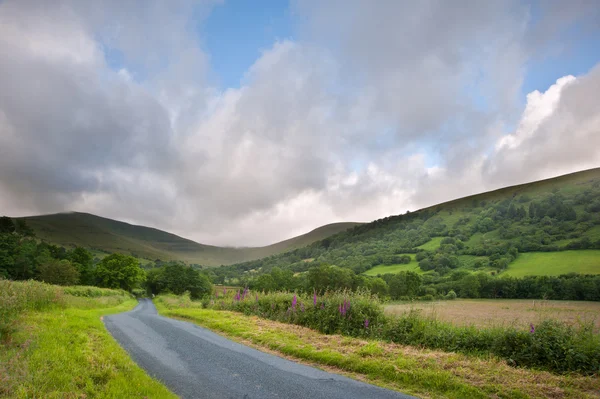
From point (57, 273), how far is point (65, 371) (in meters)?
72.9

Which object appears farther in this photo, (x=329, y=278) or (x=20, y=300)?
(x=329, y=278)

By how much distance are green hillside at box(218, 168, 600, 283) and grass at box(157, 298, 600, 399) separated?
76.0 meters

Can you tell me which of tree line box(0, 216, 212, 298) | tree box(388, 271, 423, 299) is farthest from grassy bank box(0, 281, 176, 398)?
tree box(388, 271, 423, 299)

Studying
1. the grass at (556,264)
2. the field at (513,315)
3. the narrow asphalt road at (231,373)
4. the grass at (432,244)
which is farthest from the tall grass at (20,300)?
the grass at (432,244)

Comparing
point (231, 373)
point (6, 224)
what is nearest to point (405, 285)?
point (231, 373)

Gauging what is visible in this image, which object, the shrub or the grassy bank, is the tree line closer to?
the shrub

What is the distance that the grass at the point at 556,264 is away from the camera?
2710 inches

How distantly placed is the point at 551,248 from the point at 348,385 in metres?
112

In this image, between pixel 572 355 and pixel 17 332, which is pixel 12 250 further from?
pixel 572 355

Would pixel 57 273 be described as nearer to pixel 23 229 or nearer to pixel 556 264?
pixel 23 229

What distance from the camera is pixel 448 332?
11398 mm

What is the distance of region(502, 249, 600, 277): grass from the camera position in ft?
226

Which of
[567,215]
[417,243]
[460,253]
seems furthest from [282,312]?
[417,243]

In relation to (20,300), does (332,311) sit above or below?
below
